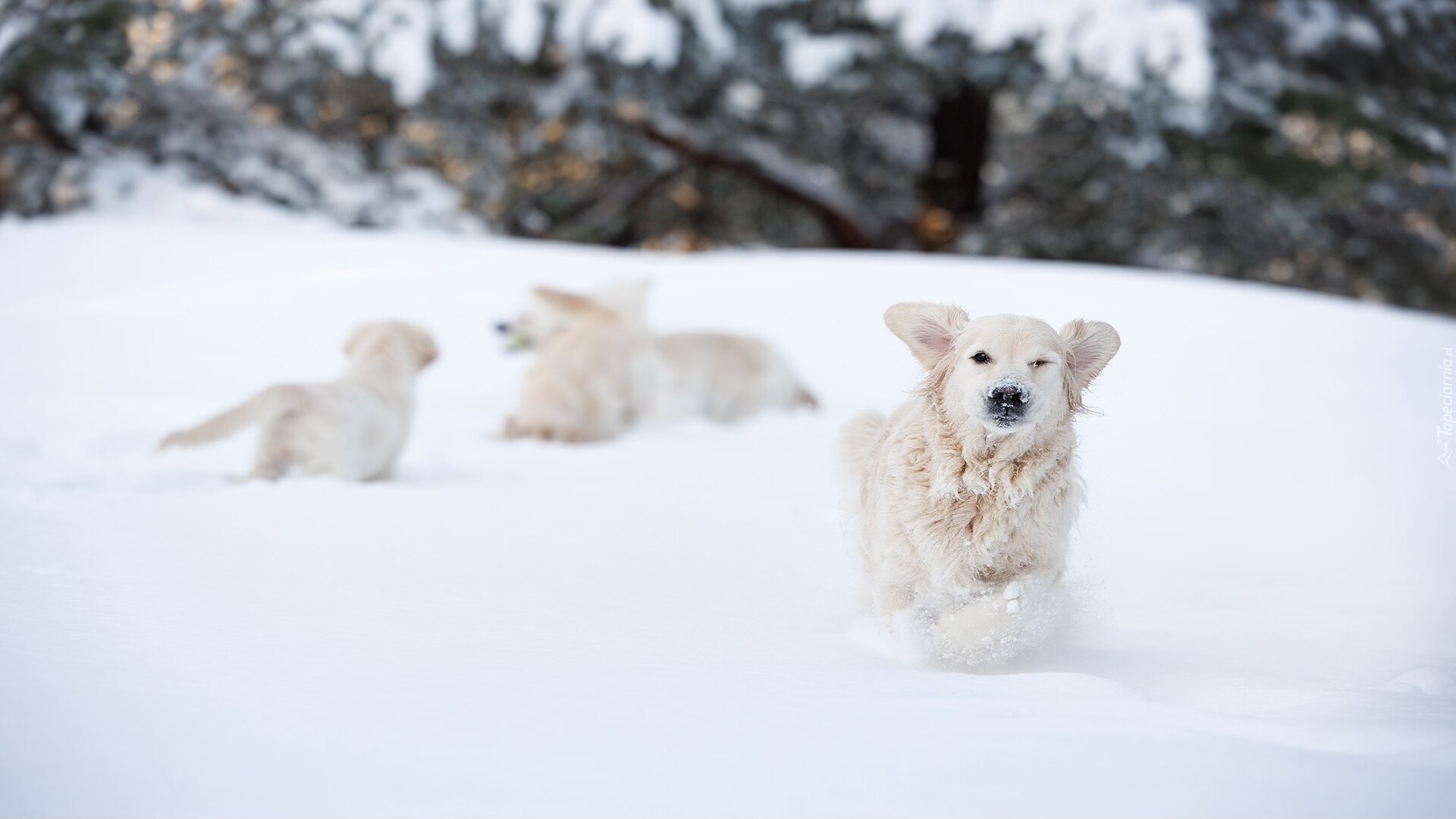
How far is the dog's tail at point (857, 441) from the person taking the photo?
349cm

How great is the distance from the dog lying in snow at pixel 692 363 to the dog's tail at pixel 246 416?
2175 millimetres

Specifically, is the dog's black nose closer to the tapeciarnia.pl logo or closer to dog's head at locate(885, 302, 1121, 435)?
dog's head at locate(885, 302, 1121, 435)

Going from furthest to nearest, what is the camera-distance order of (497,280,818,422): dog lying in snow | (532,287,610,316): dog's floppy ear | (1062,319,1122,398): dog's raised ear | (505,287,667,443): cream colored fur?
(497,280,818,422): dog lying in snow < (532,287,610,316): dog's floppy ear < (505,287,667,443): cream colored fur < (1062,319,1122,398): dog's raised ear

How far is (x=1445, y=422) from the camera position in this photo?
18.1ft

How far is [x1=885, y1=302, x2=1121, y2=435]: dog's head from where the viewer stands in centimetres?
276

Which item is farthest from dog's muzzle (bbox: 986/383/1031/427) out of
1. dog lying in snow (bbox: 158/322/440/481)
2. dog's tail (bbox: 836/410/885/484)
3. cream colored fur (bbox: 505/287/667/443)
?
cream colored fur (bbox: 505/287/667/443)

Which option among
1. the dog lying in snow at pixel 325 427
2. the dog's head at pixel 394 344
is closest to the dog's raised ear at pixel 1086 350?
the dog lying in snow at pixel 325 427

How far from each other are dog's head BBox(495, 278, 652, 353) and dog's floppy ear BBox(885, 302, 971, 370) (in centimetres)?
375

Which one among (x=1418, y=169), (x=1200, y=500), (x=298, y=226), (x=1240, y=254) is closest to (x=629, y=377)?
(x=1200, y=500)

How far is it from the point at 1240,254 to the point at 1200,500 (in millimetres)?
8715

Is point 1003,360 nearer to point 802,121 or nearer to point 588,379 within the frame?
point 588,379

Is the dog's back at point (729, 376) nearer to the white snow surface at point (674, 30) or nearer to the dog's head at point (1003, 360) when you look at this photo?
the dog's head at point (1003, 360)

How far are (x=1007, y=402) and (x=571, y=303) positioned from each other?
13.5ft

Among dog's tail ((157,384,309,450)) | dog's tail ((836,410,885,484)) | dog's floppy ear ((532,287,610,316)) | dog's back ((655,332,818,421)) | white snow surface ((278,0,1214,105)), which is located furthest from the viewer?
white snow surface ((278,0,1214,105))
